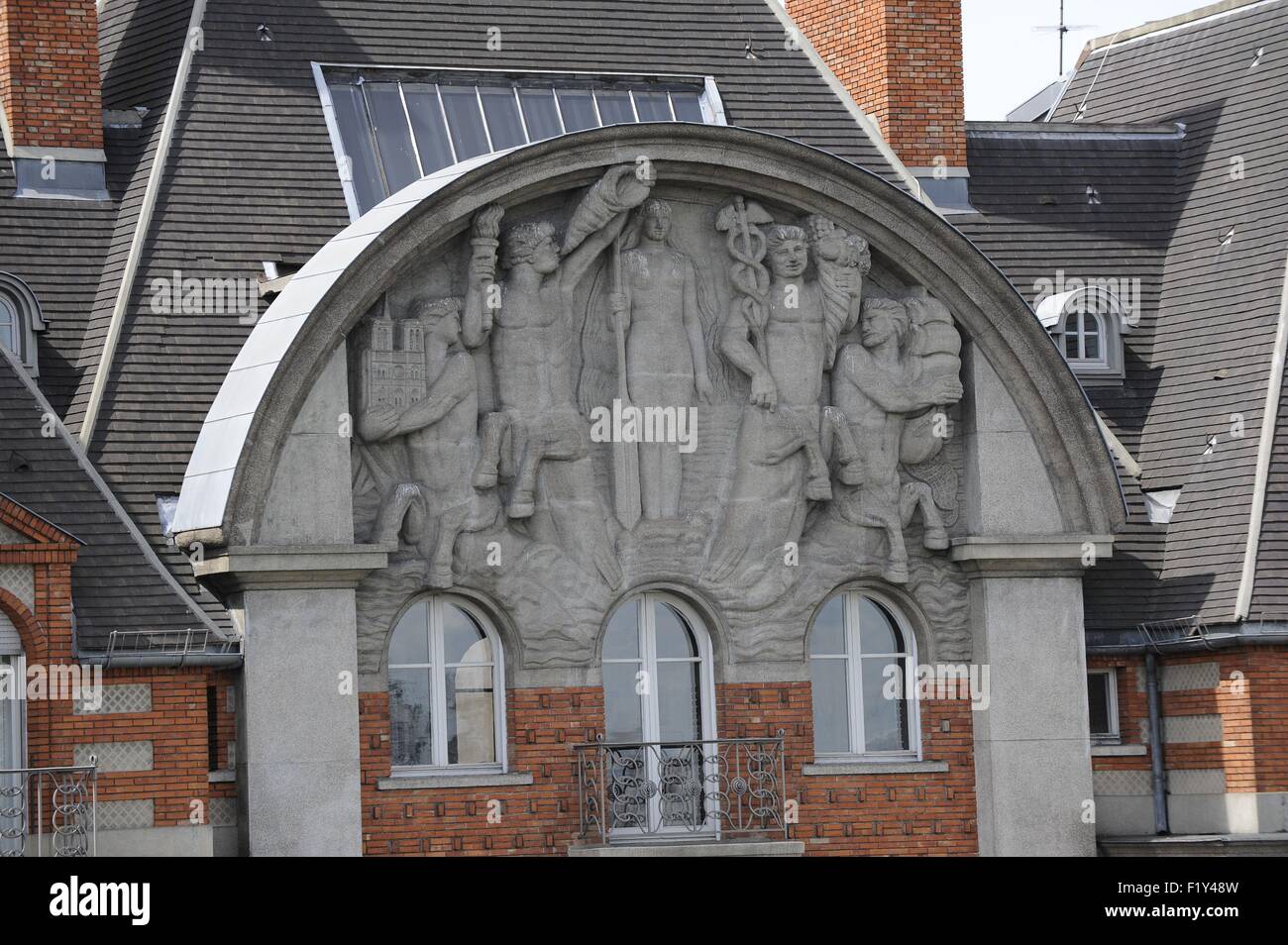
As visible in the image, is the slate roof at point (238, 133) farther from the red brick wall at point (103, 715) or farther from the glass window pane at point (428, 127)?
the red brick wall at point (103, 715)

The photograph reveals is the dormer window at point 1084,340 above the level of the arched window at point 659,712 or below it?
above

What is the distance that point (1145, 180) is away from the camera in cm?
2977

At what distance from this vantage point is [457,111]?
27859 millimetres

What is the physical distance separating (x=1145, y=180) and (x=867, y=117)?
131 inches

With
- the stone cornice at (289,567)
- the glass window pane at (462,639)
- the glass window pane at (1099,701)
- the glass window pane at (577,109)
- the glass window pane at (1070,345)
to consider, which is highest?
the glass window pane at (577,109)

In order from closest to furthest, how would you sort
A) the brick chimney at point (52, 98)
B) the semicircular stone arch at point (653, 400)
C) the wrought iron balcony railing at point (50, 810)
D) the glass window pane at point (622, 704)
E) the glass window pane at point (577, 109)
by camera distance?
the wrought iron balcony railing at point (50, 810)
the semicircular stone arch at point (653, 400)
the glass window pane at point (622, 704)
the brick chimney at point (52, 98)
the glass window pane at point (577, 109)

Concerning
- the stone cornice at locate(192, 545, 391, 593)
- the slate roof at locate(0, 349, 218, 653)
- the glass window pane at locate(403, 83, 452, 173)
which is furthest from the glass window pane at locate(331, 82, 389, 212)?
the stone cornice at locate(192, 545, 391, 593)

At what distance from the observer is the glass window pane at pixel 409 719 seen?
23203 mm

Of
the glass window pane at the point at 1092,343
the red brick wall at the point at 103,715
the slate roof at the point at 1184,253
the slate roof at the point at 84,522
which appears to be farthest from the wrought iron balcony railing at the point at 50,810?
the glass window pane at the point at 1092,343

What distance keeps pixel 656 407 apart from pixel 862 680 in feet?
10.9

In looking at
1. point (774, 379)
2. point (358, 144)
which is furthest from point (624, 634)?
point (358, 144)

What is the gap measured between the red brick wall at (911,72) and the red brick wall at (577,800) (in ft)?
25.6

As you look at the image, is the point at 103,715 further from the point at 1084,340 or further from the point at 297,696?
the point at 1084,340

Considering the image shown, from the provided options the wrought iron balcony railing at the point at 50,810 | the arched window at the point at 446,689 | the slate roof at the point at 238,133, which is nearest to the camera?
the wrought iron balcony railing at the point at 50,810
